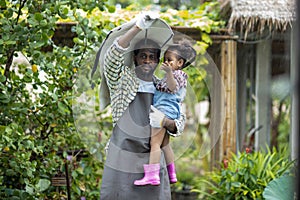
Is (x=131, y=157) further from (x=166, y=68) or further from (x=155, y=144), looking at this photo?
(x=166, y=68)

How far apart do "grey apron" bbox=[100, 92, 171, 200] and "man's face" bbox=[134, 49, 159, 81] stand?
0.11 m

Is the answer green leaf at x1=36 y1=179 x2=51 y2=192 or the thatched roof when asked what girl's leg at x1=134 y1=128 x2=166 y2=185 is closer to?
green leaf at x1=36 y1=179 x2=51 y2=192

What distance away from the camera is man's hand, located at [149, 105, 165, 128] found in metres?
2.61

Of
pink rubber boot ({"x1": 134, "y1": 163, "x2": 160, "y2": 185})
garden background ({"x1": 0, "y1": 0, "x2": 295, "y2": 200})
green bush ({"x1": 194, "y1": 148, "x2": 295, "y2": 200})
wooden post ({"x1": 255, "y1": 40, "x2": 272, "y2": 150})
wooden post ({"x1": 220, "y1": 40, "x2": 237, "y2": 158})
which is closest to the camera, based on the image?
pink rubber boot ({"x1": 134, "y1": 163, "x2": 160, "y2": 185})

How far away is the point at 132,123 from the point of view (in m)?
2.67

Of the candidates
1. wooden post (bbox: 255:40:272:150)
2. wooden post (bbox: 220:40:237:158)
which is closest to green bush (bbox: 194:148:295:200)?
wooden post (bbox: 220:40:237:158)

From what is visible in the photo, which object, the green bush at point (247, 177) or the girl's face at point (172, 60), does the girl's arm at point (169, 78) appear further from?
the green bush at point (247, 177)

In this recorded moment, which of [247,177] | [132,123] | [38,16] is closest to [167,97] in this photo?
[132,123]

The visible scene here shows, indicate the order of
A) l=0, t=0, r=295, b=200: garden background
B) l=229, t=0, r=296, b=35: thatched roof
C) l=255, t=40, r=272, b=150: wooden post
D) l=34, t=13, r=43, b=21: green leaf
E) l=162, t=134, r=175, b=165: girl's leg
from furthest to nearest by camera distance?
1. l=255, t=40, r=272, b=150: wooden post
2. l=229, t=0, r=296, b=35: thatched roof
3. l=0, t=0, r=295, b=200: garden background
4. l=34, t=13, r=43, b=21: green leaf
5. l=162, t=134, r=175, b=165: girl's leg

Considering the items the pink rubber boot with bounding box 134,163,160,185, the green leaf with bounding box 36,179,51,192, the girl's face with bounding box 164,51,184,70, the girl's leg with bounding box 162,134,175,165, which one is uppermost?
the girl's face with bounding box 164,51,184,70

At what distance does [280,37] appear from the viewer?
5.84m

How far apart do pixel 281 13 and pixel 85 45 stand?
2.18m

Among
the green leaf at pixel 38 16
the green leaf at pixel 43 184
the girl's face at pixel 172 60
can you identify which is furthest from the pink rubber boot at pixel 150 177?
the green leaf at pixel 43 184

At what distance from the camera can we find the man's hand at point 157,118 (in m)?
2.61
